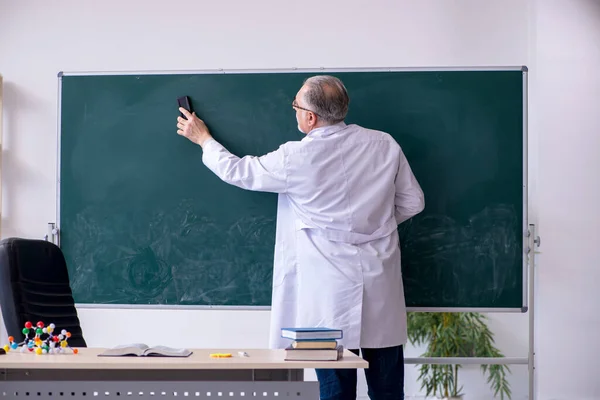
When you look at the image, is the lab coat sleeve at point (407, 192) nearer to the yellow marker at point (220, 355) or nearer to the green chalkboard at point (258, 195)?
the green chalkboard at point (258, 195)

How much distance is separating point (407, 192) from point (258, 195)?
0.75 metres

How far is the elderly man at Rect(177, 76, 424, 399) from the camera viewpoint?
10.6 feet

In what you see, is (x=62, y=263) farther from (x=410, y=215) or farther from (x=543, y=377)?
(x=543, y=377)

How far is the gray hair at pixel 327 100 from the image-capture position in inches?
131

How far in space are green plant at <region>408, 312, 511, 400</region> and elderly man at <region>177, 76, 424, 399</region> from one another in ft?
5.29

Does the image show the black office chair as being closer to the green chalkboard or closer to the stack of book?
the green chalkboard

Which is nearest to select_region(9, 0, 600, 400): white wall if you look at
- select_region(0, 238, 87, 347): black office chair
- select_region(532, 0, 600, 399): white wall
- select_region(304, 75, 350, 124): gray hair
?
select_region(532, 0, 600, 399): white wall

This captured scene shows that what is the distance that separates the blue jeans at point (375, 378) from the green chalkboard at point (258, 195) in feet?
1.88

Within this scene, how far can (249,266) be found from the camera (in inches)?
151

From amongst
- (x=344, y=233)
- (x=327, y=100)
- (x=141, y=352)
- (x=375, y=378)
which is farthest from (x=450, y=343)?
(x=141, y=352)

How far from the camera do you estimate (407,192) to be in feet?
11.3

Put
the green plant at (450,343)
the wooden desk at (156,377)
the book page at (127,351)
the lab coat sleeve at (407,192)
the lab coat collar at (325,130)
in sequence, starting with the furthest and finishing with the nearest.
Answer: the green plant at (450,343) → the lab coat sleeve at (407,192) → the lab coat collar at (325,130) → the book page at (127,351) → the wooden desk at (156,377)

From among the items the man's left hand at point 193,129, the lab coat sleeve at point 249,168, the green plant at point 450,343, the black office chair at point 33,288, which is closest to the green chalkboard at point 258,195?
the man's left hand at point 193,129

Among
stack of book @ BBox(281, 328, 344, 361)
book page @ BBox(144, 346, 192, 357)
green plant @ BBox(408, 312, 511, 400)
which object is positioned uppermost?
stack of book @ BBox(281, 328, 344, 361)
